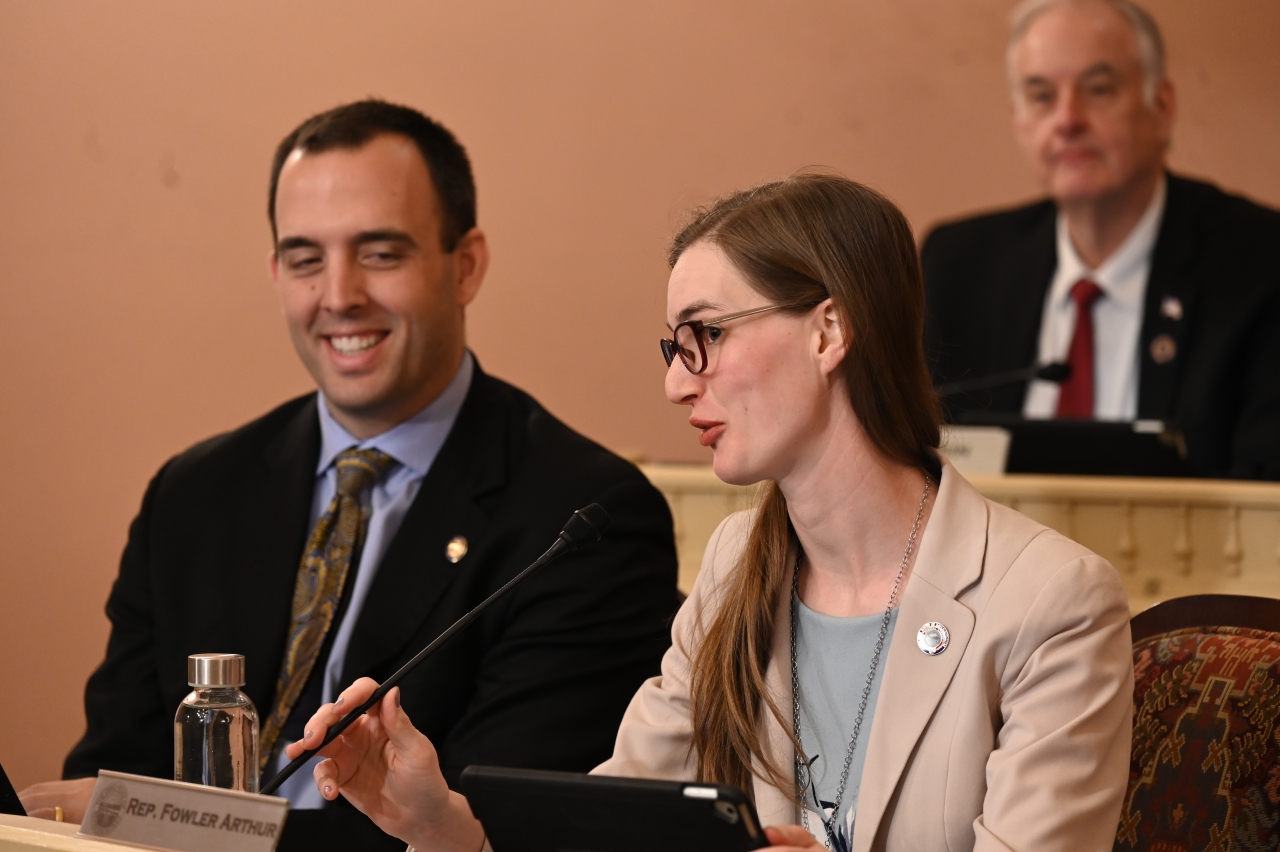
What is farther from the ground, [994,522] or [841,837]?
[994,522]

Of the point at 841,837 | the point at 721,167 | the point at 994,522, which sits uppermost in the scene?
the point at 721,167

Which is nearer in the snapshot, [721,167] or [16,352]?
[16,352]

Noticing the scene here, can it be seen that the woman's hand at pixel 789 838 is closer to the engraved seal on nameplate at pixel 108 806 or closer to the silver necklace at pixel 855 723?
the silver necklace at pixel 855 723

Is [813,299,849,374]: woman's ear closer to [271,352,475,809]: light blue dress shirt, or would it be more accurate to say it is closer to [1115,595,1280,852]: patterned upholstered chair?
[1115,595,1280,852]: patterned upholstered chair

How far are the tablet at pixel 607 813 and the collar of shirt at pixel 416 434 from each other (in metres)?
1.10

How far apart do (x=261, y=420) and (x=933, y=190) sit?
3271mm

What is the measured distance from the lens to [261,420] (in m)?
2.40

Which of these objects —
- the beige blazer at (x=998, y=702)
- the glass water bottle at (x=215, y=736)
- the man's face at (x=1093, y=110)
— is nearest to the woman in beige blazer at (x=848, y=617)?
the beige blazer at (x=998, y=702)

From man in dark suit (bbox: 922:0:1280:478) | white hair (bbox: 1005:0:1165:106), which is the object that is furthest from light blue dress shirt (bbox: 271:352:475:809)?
white hair (bbox: 1005:0:1165:106)

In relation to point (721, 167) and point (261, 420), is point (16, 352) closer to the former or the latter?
point (261, 420)

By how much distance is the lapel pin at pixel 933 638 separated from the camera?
1.41 m

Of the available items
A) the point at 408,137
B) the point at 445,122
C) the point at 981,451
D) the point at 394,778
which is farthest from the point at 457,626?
the point at 445,122

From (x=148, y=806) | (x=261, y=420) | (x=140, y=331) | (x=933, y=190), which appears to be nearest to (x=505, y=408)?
(x=261, y=420)

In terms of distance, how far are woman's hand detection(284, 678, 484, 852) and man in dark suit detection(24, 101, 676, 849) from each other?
46cm
